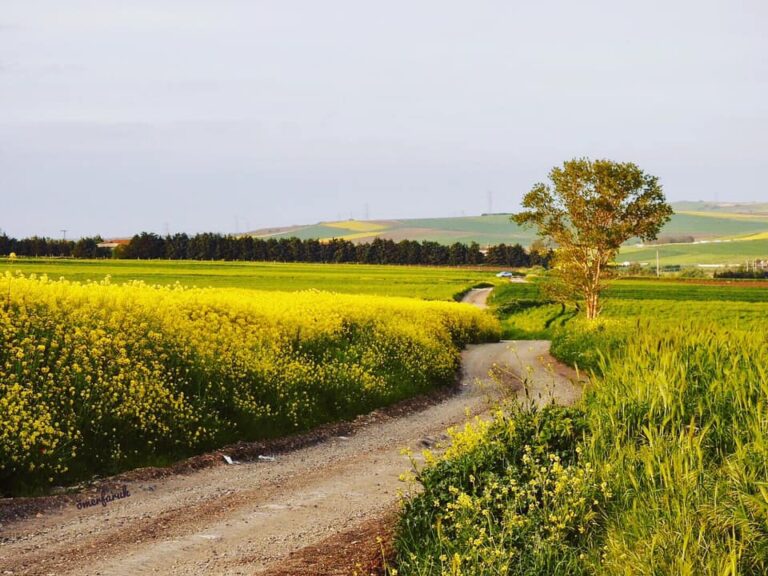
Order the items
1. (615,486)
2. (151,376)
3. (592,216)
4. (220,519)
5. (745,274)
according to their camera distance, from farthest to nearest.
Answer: (745,274) → (592,216) → (151,376) → (220,519) → (615,486)

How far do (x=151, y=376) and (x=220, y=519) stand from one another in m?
5.70

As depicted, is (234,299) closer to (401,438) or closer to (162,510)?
(401,438)

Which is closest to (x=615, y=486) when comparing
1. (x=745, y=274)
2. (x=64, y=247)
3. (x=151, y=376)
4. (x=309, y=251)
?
(x=151, y=376)

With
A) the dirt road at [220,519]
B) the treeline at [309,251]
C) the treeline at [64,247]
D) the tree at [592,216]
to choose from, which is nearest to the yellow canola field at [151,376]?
the dirt road at [220,519]

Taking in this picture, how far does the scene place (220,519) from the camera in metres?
10.7

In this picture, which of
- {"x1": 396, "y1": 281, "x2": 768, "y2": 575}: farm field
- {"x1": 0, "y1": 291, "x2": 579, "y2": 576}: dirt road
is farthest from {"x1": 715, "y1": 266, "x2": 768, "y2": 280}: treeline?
{"x1": 396, "y1": 281, "x2": 768, "y2": 575}: farm field

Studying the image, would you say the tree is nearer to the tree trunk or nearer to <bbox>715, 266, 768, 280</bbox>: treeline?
the tree trunk

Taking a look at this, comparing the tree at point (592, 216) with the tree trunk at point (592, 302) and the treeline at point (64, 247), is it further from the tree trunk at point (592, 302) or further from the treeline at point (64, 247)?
the treeline at point (64, 247)

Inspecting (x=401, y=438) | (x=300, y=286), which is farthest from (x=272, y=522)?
(x=300, y=286)

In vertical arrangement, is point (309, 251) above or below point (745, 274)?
above

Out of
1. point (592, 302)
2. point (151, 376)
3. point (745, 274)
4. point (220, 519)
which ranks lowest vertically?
point (745, 274)

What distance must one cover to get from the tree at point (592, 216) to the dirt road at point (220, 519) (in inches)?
1348

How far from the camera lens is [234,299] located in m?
22.8

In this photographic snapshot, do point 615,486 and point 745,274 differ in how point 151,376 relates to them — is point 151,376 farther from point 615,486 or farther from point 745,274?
point 745,274
